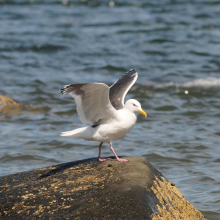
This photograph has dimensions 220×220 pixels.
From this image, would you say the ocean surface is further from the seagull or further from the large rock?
the seagull

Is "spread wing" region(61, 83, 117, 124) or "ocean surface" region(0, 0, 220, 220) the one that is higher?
"spread wing" region(61, 83, 117, 124)

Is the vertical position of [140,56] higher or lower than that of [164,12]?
lower

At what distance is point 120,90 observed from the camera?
6434mm

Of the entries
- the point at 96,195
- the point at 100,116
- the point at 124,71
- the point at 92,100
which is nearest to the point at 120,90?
the point at 100,116

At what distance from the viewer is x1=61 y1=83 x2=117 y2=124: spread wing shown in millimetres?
4981

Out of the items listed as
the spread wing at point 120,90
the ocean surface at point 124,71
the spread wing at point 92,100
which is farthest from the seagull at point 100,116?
the ocean surface at point 124,71

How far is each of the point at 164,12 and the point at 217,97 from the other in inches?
482

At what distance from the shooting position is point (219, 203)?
18.3 feet

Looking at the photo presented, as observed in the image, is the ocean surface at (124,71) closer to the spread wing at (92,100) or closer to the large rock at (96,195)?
the large rock at (96,195)

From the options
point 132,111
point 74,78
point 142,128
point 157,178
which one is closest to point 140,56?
point 74,78

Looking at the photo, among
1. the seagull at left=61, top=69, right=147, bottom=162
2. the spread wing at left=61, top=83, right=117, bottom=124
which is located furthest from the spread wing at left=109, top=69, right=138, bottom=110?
the spread wing at left=61, top=83, right=117, bottom=124

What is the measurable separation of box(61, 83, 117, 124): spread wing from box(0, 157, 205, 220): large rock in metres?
0.73

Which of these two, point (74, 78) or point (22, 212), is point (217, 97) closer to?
point (74, 78)

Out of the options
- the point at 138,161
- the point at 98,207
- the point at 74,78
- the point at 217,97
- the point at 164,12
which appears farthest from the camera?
the point at 164,12
